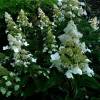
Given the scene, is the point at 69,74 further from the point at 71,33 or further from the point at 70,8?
the point at 70,8

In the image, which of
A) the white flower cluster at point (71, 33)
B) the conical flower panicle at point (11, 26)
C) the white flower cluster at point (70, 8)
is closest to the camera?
the white flower cluster at point (71, 33)

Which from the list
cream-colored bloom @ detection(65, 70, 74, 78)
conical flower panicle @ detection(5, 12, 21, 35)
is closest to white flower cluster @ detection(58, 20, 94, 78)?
cream-colored bloom @ detection(65, 70, 74, 78)

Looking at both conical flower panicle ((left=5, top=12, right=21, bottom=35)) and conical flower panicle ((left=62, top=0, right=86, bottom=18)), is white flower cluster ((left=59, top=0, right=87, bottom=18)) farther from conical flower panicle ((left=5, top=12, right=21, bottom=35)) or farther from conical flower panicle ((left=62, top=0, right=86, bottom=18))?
conical flower panicle ((left=5, top=12, right=21, bottom=35))

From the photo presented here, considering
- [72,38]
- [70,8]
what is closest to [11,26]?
[70,8]

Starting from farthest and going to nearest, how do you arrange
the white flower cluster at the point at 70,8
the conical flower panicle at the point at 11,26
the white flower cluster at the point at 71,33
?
the white flower cluster at the point at 70,8, the conical flower panicle at the point at 11,26, the white flower cluster at the point at 71,33

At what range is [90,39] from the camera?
5711 mm

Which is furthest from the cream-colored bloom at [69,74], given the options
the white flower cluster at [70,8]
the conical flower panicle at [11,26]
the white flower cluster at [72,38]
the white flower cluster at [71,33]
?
the white flower cluster at [70,8]

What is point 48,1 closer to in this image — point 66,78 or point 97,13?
point 97,13

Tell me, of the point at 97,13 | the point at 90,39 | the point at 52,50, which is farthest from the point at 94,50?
the point at 97,13

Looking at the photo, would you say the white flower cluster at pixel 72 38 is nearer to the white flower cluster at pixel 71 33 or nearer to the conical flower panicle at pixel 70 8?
the white flower cluster at pixel 71 33

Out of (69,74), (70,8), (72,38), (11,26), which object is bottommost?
(69,74)

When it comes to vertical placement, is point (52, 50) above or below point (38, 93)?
above

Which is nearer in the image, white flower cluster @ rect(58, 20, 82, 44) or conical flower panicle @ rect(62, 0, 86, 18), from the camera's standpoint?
white flower cluster @ rect(58, 20, 82, 44)

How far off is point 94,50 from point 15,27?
108cm
